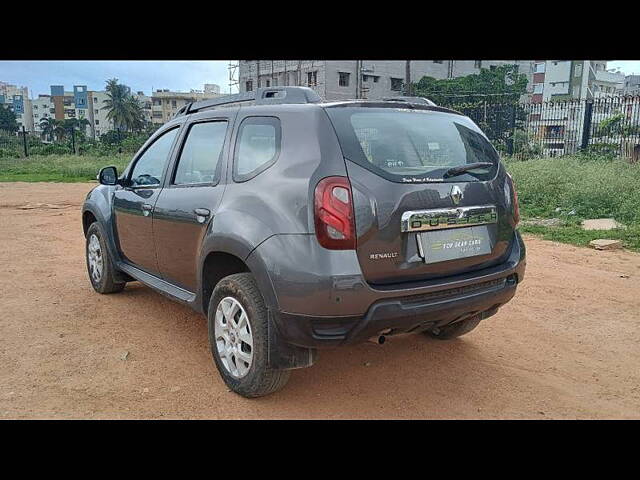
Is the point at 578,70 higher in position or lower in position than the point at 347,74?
higher

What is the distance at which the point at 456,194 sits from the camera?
304cm

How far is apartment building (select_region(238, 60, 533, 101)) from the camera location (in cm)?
4603

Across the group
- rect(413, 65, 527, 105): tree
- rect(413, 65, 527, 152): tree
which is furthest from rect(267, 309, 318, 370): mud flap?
rect(413, 65, 527, 105): tree

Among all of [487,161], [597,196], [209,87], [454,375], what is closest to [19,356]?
[454,375]

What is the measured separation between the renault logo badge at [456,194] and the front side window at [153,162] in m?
2.31

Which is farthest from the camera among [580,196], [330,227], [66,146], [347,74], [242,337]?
[347,74]

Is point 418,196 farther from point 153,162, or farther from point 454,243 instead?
point 153,162

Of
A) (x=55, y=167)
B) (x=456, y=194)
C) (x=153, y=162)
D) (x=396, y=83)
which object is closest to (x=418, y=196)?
(x=456, y=194)

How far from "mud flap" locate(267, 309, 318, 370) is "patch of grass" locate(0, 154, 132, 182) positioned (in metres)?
20.1

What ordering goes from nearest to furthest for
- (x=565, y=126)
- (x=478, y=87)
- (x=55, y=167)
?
(x=565, y=126) < (x=55, y=167) < (x=478, y=87)

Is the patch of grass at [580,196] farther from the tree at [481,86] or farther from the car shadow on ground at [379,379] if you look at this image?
the tree at [481,86]

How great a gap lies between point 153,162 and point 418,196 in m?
2.53

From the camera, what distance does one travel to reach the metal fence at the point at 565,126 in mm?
14836

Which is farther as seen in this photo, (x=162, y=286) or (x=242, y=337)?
(x=162, y=286)
